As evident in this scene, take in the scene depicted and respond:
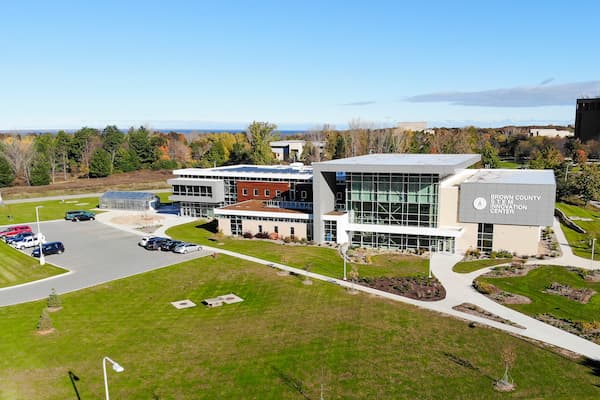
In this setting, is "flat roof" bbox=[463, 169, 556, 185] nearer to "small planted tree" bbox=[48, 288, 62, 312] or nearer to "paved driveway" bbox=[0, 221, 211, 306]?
"paved driveway" bbox=[0, 221, 211, 306]

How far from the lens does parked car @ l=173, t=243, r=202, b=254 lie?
5066 centimetres

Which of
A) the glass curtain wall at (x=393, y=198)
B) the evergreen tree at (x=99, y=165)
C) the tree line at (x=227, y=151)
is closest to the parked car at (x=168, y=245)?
the glass curtain wall at (x=393, y=198)

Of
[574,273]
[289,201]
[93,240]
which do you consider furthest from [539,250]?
[93,240]

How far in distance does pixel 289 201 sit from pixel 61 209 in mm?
44709

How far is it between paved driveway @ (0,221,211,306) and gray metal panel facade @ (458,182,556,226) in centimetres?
2861

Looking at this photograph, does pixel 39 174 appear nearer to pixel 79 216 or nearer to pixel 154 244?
pixel 79 216

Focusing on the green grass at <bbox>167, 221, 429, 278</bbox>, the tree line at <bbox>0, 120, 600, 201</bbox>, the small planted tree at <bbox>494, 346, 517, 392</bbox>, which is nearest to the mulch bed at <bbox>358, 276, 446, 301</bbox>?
the green grass at <bbox>167, 221, 429, 278</bbox>

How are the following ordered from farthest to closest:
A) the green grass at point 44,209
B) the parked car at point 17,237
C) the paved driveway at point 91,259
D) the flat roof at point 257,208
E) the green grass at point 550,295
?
the green grass at point 44,209, the flat roof at point 257,208, the parked car at point 17,237, the paved driveway at point 91,259, the green grass at point 550,295

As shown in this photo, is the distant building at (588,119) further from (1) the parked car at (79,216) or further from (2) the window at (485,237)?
(1) the parked car at (79,216)

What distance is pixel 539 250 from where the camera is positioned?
50.0 m

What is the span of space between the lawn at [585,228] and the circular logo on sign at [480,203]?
10.8 meters

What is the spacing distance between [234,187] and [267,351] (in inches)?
1661

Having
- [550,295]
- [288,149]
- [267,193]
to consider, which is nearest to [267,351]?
[550,295]

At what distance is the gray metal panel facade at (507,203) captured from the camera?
154ft
